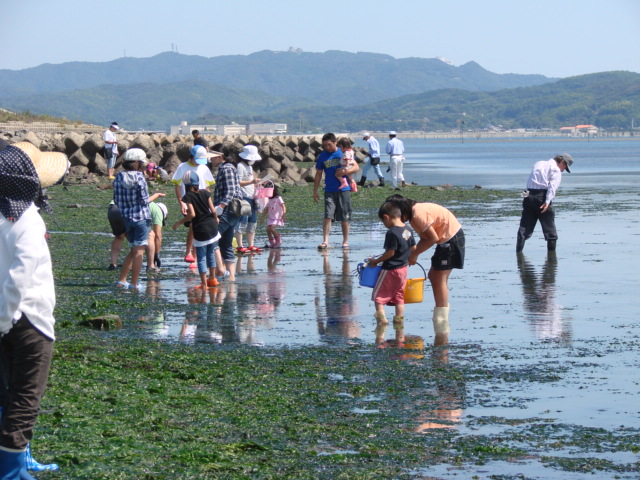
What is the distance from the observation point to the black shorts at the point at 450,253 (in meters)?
10.6

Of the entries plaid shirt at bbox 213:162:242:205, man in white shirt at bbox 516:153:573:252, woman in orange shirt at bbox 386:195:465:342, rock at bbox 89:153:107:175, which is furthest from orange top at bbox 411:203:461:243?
Result: rock at bbox 89:153:107:175

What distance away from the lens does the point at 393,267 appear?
417 inches

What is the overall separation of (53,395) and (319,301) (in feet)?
16.8

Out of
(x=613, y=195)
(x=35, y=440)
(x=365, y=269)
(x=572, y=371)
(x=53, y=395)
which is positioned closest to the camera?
(x=35, y=440)

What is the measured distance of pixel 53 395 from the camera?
24.0ft

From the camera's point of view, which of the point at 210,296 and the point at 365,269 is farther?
the point at 210,296

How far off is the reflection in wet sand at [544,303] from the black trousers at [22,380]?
18.1 feet

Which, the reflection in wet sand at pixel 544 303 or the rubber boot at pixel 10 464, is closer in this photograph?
the rubber boot at pixel 10 464

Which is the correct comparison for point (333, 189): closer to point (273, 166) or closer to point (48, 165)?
point (48, 165)

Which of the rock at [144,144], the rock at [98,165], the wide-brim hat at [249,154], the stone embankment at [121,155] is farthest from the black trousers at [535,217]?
the rock at [144,144]

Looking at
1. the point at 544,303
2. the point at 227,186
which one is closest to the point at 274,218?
the point at 227,186

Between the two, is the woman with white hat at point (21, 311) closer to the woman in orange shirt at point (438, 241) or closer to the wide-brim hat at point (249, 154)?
the woman in orange shirt at point (438, 241)

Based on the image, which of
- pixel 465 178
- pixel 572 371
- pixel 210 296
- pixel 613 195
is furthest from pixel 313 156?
pixel 572 371

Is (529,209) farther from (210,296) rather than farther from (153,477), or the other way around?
(153,477)
